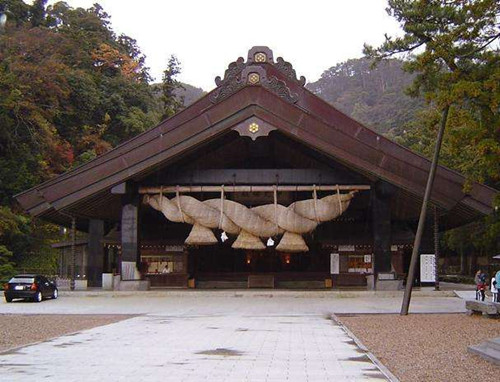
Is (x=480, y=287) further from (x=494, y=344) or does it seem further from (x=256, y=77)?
(x=494, y=344)

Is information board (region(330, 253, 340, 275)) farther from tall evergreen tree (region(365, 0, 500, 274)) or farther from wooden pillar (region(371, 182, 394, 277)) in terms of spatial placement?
tall evergreen tree (region(365, 0, 500, 274))

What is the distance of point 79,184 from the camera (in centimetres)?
2708

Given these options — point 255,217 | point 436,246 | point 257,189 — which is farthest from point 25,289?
point 436,246

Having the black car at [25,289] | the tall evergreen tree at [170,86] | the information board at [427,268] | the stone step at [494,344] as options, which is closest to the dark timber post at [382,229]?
the information board at [427,268]

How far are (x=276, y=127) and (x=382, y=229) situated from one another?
22.1ft

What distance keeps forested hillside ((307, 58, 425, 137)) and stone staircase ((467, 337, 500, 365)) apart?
6558 centimetres

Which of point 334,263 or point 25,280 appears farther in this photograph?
point 334,263

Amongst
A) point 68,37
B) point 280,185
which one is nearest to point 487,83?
point 280,185

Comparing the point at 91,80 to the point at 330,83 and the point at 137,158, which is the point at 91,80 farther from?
the point at 330,83

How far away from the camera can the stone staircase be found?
10062 mm

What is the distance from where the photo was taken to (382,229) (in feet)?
89.6

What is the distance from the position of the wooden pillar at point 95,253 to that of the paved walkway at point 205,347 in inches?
370

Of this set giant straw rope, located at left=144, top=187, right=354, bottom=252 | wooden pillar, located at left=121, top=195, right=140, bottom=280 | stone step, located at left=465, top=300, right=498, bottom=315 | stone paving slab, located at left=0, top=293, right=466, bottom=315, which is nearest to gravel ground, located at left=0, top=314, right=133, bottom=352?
stone paving slab, located at left=0, top=293, right=466, bottom=315

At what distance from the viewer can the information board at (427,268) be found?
2798cm
